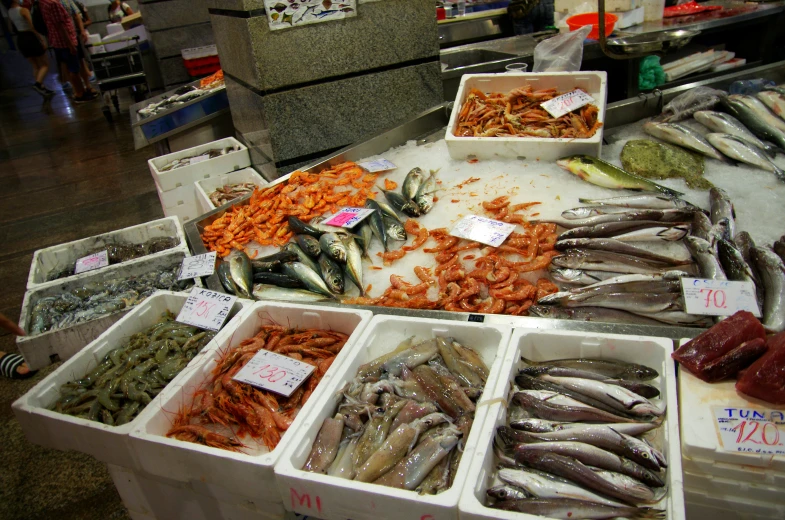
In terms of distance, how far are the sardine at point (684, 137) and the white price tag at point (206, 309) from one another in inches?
116

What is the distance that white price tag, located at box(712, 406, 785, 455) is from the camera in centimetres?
160

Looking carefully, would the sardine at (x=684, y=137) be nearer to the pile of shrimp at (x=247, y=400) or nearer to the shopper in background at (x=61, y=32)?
the pile of shrimp at (x=247, y=400)

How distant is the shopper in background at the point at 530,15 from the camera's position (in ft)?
26.4

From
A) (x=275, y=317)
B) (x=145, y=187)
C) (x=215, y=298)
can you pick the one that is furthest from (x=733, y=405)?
(x=145, y=187)

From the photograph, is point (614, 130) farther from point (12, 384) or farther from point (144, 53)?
point (144, 53)

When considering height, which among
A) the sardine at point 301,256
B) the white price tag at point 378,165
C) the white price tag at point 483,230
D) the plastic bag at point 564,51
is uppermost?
the plastic bag at point 564,51

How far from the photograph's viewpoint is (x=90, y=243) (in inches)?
155

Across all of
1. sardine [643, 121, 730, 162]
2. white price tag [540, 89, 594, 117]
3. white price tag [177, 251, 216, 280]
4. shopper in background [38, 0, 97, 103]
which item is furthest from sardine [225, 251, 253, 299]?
shopper in background [38, 0, 97, 103]

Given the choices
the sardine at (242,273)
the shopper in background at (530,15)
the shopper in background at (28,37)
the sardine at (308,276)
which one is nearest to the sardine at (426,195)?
the sardine at (308,276)

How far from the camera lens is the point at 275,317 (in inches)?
102

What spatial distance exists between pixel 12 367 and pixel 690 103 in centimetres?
555

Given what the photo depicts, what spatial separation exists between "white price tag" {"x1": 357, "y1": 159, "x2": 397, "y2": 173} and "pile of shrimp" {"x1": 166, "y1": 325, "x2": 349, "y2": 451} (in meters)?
1.71

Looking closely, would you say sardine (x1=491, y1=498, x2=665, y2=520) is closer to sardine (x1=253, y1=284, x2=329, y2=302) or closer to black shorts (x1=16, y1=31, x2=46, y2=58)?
sardine (x1=253, y1=284, x2=329, y2=302)

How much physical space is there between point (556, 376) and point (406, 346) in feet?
2.02
